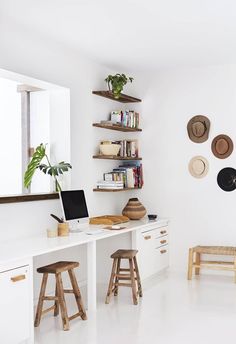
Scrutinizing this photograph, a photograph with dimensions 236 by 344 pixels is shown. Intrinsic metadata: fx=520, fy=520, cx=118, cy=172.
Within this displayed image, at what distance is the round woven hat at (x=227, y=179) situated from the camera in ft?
21.0

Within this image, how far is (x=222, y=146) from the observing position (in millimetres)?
6457

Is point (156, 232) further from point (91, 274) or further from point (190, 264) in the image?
point (91, 274)

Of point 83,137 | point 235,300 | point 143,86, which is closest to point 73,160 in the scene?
point 83,137

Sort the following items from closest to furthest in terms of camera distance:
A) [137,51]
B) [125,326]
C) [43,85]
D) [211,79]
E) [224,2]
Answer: [224,2] → [125,326] → [43,85] → [137,51] → [211,79]

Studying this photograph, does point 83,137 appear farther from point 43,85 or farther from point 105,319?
point 105,319

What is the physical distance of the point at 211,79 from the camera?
6516mm

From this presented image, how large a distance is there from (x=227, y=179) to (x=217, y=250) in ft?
2.98

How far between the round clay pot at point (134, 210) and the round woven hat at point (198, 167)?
809 mm

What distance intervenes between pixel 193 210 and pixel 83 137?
70.3 inches

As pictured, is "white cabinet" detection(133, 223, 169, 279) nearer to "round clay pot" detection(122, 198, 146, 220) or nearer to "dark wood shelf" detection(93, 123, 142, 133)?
"round clay pot" detection(122, 198, 146, 220)

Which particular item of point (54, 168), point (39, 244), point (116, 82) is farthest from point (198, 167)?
point (39, 244)

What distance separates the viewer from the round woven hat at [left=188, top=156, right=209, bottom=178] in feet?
21.5

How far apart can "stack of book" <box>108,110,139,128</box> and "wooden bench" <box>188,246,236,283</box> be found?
1.75 meters

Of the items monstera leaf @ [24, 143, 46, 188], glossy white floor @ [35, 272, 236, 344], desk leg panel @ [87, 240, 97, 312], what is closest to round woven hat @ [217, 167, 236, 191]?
glossy white floor @ [35, 272, 236, 344]
